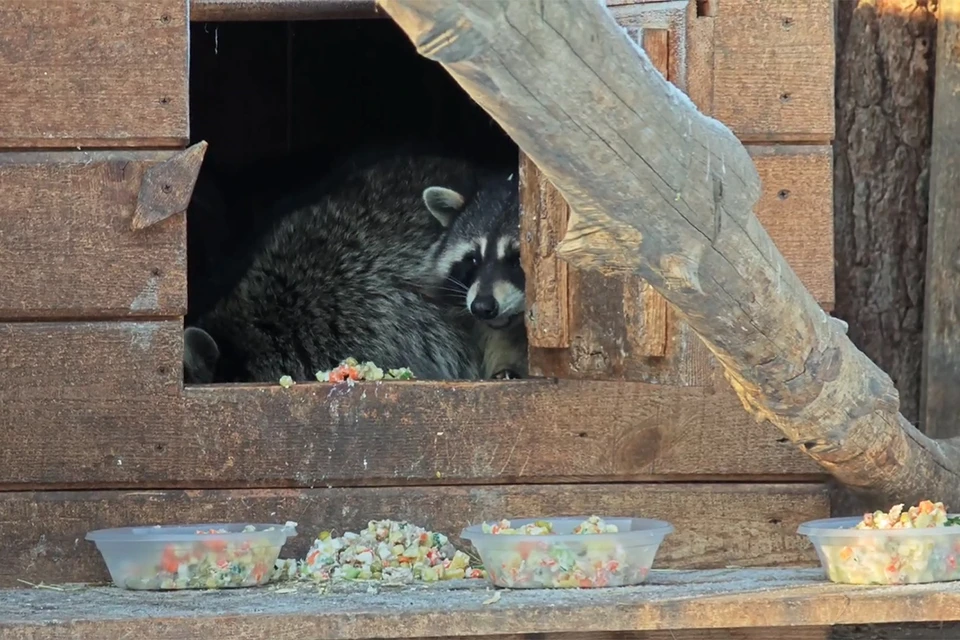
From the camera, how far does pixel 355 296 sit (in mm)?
4012

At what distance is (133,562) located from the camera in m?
3.05

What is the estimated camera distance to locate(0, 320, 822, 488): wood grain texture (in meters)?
3.32

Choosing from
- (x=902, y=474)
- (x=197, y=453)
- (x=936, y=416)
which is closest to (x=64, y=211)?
(x=197, y=453)

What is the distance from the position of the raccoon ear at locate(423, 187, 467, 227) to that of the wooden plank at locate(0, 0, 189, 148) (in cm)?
103

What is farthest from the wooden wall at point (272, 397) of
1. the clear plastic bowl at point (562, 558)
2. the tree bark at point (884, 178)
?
the tree bark at point (884, 178)

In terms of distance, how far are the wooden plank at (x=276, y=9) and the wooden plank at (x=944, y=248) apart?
1.37 meters

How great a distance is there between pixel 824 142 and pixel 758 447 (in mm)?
653

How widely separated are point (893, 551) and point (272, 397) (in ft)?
4.23

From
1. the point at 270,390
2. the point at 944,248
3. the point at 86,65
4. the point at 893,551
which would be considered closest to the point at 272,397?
the point at 270,390

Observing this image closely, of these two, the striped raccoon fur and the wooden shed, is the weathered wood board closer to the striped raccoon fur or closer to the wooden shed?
the wooden shed

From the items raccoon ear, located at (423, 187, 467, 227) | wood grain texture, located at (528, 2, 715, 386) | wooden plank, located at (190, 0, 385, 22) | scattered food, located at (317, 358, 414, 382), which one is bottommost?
scattered food, located at (317, 358, 414, 382)

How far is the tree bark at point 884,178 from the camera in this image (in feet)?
13.0

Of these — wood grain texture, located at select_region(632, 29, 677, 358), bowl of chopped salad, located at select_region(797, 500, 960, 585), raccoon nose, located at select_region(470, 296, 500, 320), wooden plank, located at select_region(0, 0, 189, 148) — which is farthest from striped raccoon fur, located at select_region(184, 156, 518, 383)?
bowl of chopped salad, located at select_region(797, 500, 960, 585)

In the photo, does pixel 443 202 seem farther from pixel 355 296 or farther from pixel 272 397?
pixel 272 397
